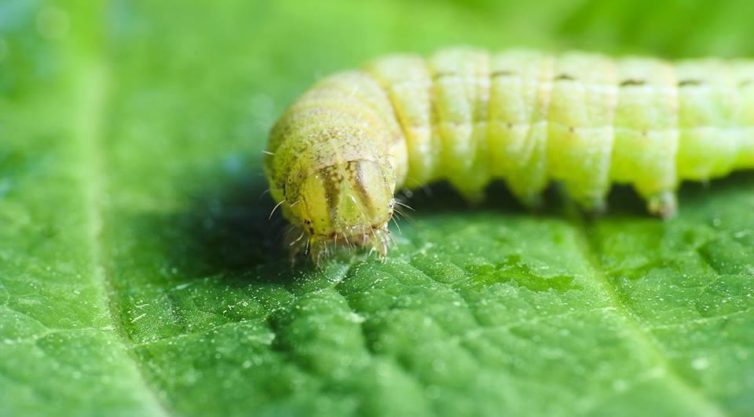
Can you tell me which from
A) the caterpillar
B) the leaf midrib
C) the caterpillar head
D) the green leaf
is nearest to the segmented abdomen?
the caterpillar

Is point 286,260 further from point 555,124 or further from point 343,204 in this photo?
point 555,124

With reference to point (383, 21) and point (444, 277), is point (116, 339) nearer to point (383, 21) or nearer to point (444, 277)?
point (444, 277)

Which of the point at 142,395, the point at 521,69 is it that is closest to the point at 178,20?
the point at 521,69

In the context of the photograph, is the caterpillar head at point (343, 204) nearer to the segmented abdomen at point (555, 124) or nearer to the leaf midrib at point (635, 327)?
the segmented abdomen at point (555, 124)

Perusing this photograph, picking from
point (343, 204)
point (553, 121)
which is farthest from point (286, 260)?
point (553, 121)

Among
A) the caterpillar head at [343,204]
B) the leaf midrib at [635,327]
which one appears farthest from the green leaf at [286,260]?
the caterpillar head at [343,204]
